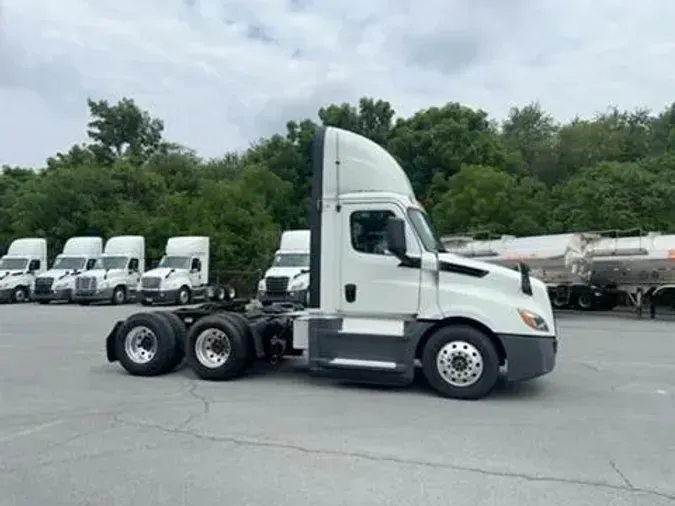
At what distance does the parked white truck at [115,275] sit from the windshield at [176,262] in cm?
172

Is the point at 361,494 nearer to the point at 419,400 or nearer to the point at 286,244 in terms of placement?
the point at 419,400

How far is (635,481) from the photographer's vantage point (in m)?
5.46

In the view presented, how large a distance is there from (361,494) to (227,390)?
4.45m

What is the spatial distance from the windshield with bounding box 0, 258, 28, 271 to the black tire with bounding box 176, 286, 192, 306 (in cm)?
969

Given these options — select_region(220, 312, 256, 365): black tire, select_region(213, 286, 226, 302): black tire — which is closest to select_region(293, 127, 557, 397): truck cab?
select_region(220, 312, 256, 365): black tire

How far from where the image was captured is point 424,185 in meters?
44.4

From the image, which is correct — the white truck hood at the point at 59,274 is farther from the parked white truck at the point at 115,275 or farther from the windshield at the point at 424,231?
the windshield at the point at 424,231

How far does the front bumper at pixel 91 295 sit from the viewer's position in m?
31.0

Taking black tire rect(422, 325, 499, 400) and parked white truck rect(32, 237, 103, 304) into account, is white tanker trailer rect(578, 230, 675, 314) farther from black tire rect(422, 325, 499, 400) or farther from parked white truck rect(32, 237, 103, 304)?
parked white truck rect(32, 237, 103, 304)

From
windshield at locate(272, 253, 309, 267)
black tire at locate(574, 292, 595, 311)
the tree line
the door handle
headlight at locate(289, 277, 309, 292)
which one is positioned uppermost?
the tree line

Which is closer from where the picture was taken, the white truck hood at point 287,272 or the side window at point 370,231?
the side window at point 370,231

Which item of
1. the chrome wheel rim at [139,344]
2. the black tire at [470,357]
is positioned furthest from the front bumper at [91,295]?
the black tire at [470,357]

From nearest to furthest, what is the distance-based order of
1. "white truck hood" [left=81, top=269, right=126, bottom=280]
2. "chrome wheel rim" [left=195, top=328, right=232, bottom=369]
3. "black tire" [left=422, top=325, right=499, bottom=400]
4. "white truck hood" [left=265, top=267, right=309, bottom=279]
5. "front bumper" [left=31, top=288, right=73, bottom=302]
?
"black tire" [left=422, top=325, right=499, bottom=400] → "chrome wheel rim" [left=195, top=328, right=232, bottom=369] → "white truck hood" [left=265, top=267, right=309, bottom=279] → "white truck hood" [left=81, top=269, right=126, bottom=280] → "front bumper" [left=31, top=288, right=73, bottom=302]

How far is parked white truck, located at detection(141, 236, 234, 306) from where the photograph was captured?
30.3 meters
